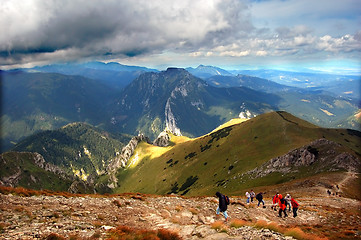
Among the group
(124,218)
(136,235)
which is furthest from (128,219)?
(136,235)

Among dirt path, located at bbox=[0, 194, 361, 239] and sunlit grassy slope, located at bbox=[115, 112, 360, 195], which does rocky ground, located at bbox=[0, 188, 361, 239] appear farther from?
sunlit grassy slope, located at bbox=[115, 112, 360, 195]

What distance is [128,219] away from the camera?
20281 mm

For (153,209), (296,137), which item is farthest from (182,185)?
(153,209)

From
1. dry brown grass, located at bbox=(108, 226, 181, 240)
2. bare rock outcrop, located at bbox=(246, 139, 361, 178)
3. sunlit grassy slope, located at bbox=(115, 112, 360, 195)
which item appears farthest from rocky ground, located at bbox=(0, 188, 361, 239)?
sunlit grassy slope, located at bbox=(115, 112, 360, 195)

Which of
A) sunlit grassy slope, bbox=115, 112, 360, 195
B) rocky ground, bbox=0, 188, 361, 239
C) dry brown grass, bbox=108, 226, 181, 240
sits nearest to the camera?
dry brown grass, bbox=108, 226, 181, 240

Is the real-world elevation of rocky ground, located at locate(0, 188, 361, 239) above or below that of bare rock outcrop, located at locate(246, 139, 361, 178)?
above

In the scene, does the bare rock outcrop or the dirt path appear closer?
the dirt path

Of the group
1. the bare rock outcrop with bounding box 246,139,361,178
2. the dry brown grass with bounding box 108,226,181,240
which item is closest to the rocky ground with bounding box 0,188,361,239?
A: the dry brown grass with bounding box 108,226,181,240

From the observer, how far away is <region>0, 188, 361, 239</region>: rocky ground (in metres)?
15.0

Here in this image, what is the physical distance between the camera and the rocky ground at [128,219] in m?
15.0

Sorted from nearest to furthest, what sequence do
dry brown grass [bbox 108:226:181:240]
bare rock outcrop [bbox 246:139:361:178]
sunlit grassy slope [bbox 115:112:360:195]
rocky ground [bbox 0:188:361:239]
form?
dry brown grass [bbox 108:226:181:240], rocky ground [bbox 0:188:361:239], bare rock outcrop [bbox 246:139:361:178], sunlit grassy slope [bbox 115:112:360:195]

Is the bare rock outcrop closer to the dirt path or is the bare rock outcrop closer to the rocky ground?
the dirt path

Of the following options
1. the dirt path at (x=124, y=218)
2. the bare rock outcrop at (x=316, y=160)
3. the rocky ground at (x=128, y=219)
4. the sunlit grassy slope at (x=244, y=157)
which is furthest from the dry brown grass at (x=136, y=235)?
the bare rock outcrop at (x=316, y=160)

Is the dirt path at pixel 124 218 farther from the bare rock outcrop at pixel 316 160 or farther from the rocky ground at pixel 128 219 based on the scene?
the bare rock outcrop at pixel 316 160
